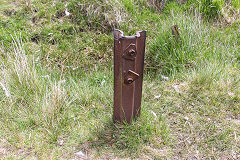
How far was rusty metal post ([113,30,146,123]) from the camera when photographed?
2.14 meters

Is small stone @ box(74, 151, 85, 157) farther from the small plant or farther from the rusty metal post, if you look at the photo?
the small plant

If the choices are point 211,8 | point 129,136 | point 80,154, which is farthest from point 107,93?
point 211,8

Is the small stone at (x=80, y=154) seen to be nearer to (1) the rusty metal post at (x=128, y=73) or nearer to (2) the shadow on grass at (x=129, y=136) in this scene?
(2) the shadow on grass at (x=129, y=136)

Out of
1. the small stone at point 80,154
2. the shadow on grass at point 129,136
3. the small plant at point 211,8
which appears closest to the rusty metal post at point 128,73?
the shadow on grass at point 129,136

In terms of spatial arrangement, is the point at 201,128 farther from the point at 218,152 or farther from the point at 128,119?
the point at 128,119

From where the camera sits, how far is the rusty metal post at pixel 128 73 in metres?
2.14

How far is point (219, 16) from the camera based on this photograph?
5.24 meters

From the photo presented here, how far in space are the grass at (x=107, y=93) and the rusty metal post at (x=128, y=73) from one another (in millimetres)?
182

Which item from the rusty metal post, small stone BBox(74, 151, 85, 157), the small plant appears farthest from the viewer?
the small plant

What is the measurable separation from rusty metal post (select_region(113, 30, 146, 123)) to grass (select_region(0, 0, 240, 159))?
0.60ft

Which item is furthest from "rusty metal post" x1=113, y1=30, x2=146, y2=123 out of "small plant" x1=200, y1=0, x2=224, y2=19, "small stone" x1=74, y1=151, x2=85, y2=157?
"small plant" x1=200, y1=0, x2=224, y2=19

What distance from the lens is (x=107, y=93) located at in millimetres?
3291

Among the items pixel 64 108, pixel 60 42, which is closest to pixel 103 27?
pixel 60 42

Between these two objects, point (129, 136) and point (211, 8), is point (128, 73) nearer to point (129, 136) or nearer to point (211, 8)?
point (129, 136)
